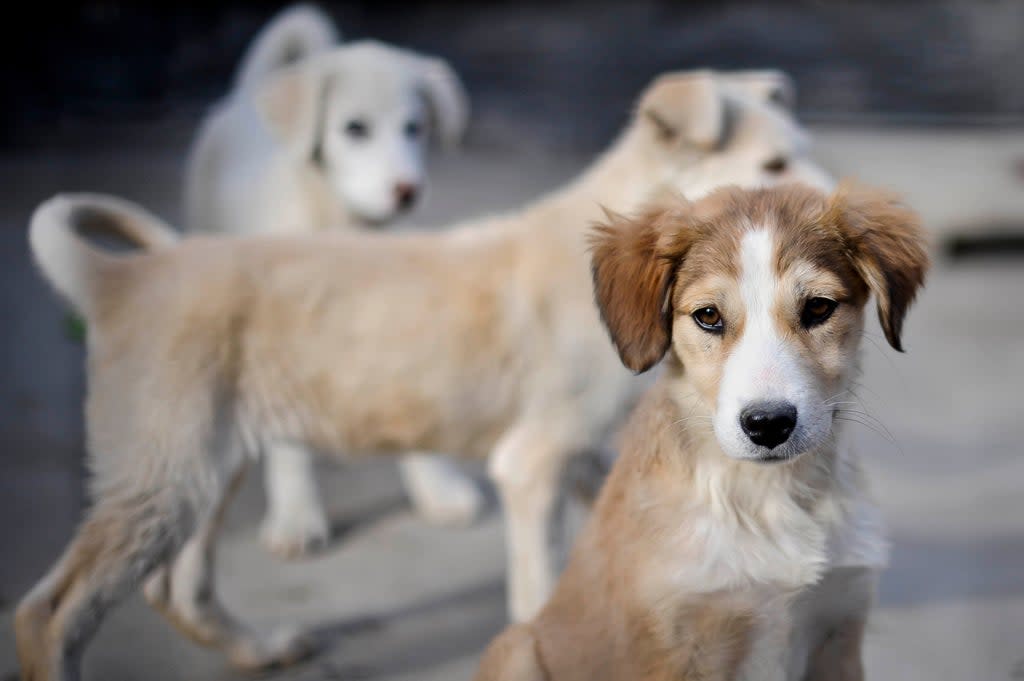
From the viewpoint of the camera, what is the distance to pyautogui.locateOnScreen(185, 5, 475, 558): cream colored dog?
15.3ft

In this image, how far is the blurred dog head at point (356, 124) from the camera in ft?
15.7

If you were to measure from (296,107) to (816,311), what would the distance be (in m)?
2.96

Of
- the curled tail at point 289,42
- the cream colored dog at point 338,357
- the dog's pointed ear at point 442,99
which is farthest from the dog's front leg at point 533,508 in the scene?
the curled tail at point 289,42

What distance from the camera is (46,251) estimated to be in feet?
11.2

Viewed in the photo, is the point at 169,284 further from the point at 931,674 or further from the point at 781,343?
the point at 931,674

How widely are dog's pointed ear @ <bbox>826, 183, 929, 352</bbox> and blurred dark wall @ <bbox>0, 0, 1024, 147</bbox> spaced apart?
794 centimetres

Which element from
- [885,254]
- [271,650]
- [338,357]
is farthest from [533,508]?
[885,254]

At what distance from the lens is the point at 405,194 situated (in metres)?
4.77

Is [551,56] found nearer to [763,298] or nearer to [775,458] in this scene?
[763,298]

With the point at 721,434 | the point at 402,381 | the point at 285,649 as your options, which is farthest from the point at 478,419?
the point at 721,434

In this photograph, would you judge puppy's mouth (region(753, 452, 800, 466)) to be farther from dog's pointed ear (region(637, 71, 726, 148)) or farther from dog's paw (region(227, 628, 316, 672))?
dog's paw (region(227, 628, 316, 672))

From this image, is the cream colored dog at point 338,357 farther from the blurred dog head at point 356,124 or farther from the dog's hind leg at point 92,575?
the blurred dog head at point 356,124

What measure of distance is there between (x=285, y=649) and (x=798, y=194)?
6.99ft

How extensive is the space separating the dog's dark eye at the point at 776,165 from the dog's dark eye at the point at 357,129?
1790 mm
